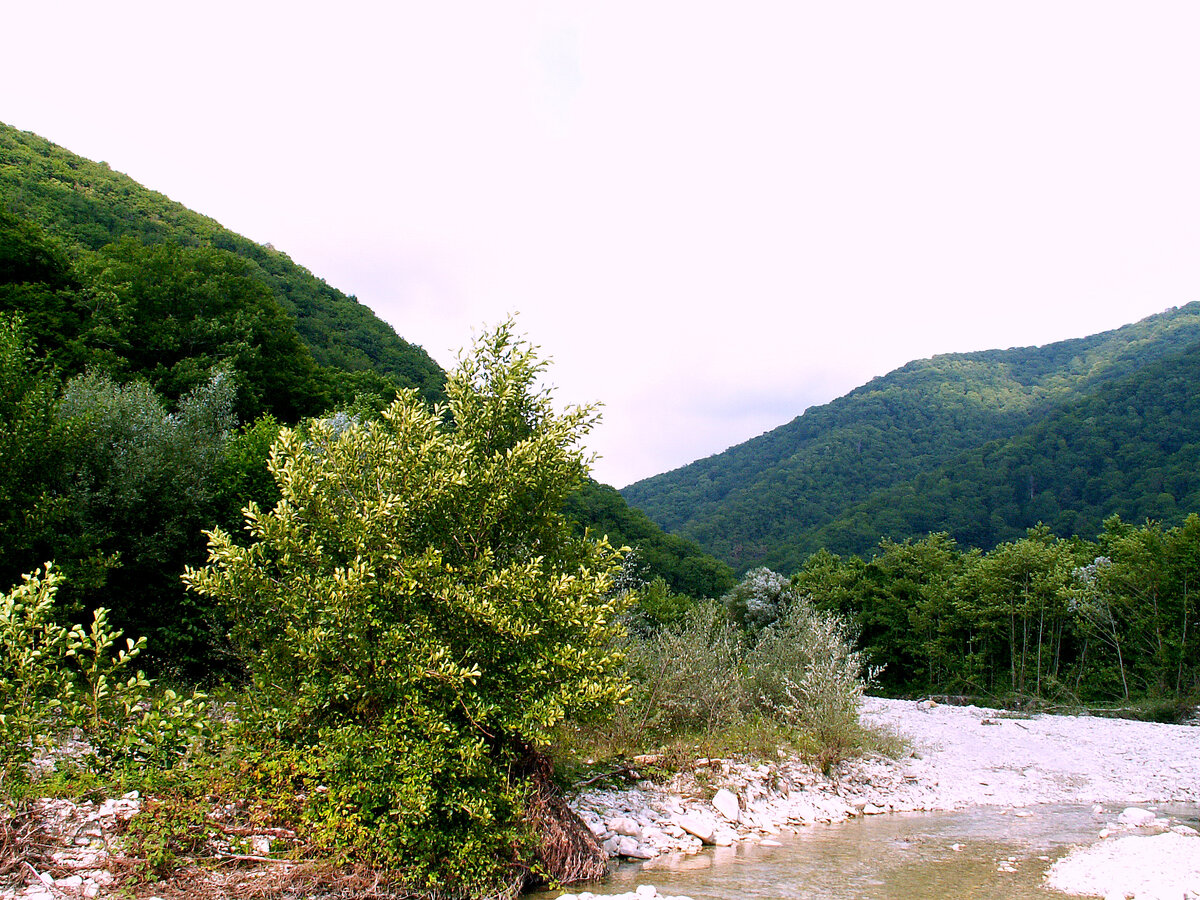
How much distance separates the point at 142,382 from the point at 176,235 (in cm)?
4542

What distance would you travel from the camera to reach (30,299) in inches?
1053

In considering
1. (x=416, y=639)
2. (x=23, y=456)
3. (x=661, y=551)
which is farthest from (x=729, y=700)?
(x=661, y=551)

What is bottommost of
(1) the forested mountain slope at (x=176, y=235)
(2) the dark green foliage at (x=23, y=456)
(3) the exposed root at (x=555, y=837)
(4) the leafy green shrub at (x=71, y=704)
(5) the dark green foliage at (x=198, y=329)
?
(3) the exposed root at (x=555, y=837)

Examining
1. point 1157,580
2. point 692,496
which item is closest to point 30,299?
point 1157,580

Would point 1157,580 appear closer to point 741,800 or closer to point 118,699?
point 741,800

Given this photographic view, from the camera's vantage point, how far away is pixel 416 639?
28.2ft

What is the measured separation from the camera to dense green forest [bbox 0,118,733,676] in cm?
1345

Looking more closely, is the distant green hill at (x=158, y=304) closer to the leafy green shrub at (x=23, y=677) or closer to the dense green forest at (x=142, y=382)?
the dense green forest at (x=142, y=382)

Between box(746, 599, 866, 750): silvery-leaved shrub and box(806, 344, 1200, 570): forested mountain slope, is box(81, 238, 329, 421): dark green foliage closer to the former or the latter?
box(746, 599, 866, 750): silvery-leaved shrub

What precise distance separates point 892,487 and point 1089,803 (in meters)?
83.7

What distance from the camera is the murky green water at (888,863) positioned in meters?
9.38

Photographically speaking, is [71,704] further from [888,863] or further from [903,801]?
[903,801]

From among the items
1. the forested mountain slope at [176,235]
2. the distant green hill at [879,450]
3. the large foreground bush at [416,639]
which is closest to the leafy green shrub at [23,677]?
the large foreground bush at [416,639]

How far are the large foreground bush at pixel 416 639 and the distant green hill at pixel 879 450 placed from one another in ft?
250
